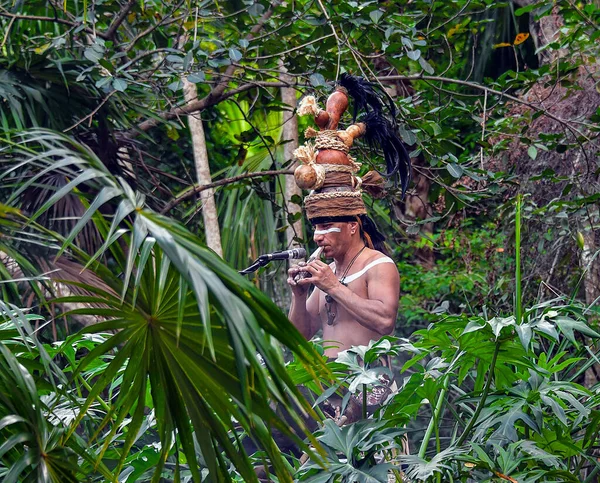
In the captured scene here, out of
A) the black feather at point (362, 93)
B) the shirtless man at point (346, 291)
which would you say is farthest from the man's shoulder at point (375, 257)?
the black feather at point (362, 93)

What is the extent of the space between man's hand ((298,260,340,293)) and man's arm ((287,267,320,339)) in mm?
166

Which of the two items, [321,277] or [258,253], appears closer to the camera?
[321,277]

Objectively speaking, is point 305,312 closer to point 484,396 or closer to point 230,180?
point 484,396

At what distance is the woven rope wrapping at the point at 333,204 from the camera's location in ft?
11.5

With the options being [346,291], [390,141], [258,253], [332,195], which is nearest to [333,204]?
[332,195]

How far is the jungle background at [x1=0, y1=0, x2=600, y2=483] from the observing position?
6.53ft

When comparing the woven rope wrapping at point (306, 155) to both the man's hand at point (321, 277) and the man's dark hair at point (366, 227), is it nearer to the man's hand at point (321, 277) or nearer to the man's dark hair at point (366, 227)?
the man's dark hair at point (366, 227)

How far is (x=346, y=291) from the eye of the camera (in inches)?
133

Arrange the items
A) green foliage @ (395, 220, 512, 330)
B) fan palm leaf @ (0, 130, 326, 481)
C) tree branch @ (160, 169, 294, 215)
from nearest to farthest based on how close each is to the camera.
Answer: fan palm leaf @ (0, 130, 326, 481), tree branch @ (160, 169, 294, 215), green foliage @ (395, 220, 512, 330)

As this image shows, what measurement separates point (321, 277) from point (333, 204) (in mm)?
316

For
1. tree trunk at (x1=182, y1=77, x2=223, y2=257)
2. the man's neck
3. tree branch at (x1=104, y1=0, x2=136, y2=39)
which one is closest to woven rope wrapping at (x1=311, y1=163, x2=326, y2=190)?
the man's neck

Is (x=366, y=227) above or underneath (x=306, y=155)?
underneath

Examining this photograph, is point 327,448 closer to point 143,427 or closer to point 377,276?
point 143,427

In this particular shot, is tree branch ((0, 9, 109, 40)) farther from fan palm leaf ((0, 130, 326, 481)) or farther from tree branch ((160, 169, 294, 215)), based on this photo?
fan palm leaf ((0, 130, 326, 481))
